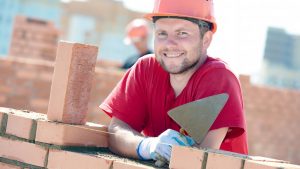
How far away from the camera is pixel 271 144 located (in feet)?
34.8

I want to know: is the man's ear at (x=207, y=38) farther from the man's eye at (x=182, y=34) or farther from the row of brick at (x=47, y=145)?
the row of brick at (x=47, y=145)

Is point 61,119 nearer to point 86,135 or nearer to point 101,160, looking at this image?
point 86,135

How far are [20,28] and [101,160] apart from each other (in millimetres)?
9224

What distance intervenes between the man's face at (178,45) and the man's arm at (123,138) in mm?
366

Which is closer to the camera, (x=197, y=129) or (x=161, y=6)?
(x=197, y=129)

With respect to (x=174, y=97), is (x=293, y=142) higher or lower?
lower

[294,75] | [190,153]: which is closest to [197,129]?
[190,153]

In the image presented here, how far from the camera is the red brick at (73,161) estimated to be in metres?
2.94

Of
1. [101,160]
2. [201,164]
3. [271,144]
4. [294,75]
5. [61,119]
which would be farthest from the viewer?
[294,75]

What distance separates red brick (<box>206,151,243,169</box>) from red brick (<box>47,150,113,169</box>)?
19.1 inches

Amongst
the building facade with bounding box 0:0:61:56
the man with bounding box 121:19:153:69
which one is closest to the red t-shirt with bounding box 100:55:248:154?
the man with bounding box 121:19:153:69

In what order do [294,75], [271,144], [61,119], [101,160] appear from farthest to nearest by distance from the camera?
[294,75] → [271,144] → [61,119] → [101,160]

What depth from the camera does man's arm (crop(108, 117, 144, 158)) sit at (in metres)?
3.25

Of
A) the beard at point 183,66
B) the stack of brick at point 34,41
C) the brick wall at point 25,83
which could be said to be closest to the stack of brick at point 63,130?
the beard at point 183,66
